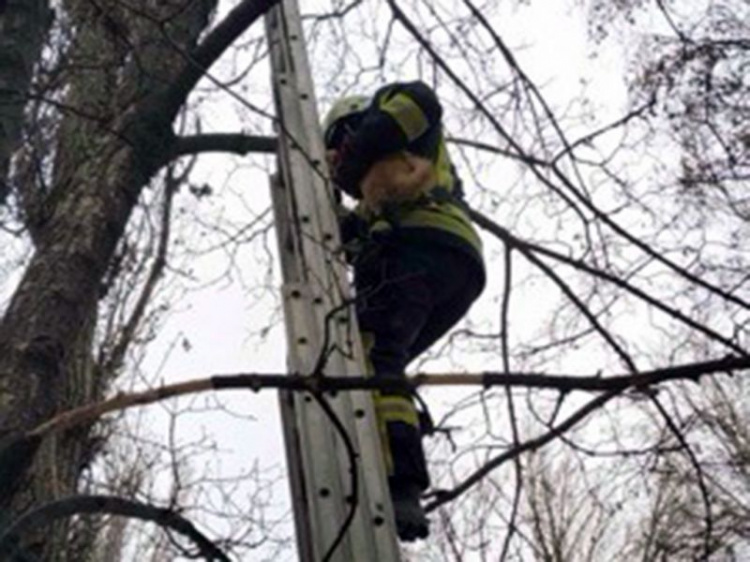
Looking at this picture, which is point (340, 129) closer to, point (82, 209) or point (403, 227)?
point (403, 227)

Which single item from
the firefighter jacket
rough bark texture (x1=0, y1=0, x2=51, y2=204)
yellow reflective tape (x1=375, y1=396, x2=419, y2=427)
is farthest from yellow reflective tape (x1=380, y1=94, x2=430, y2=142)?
rough bark texture (x1=0, y1=0, x2=51, y2=204)

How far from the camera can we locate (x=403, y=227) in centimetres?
278

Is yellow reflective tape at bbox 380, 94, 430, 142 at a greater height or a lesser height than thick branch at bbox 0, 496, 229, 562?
greater

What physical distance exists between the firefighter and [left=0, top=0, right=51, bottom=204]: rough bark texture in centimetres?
92

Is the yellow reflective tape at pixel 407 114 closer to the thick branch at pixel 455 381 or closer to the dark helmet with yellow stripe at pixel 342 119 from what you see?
the dark helmet with yellow stripe at pixel 342 119

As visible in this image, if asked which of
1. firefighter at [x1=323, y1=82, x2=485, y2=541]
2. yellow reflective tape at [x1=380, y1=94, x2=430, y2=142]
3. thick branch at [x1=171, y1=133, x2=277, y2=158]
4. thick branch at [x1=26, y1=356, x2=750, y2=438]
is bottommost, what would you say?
thick branch at [x1=26, y1=356, x2=750, y2=438]

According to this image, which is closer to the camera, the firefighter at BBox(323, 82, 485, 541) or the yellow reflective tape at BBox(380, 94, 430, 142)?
the firefighter at BBox(323, 82, 485, 541)

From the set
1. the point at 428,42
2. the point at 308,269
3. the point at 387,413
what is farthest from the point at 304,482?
the point at 428,42

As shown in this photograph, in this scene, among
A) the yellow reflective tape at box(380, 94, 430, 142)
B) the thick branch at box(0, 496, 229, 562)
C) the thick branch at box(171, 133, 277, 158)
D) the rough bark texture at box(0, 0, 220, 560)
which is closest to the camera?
the thick branch at box(0, 496, 229, 562)

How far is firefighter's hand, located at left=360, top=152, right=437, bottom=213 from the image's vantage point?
2828mm

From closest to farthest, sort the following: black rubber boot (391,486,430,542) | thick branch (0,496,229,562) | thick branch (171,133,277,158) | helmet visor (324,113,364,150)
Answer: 1. black rubber boot (391,486,430,542)
2. thick branch (0,496,229,562)
3. helmet visor (324,113,364,150)
4. thick branch (171,133,277,158)

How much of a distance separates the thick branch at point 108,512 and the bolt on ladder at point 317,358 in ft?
1.13

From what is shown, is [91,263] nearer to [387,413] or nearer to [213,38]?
[213,38]

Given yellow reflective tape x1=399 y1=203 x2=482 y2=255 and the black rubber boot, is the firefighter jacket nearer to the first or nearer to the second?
yellow reflective tape x1=399 y1=203 x2=482 y2=255
